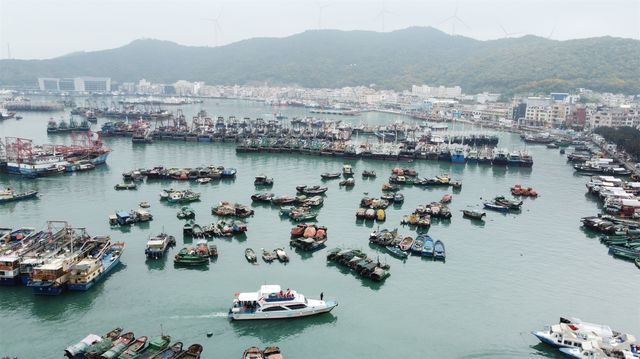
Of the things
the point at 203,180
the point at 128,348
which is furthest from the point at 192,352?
the point at 203,180

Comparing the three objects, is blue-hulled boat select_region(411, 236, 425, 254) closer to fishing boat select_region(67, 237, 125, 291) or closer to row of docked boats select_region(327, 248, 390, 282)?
row of docked boats select_region(327, 248, 390, 282)

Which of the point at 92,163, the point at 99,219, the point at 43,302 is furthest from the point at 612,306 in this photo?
the point at 92,163

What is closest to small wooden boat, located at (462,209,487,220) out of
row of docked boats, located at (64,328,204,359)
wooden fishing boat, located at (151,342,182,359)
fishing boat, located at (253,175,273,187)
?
fishing boat, located at (253,175,273,187)

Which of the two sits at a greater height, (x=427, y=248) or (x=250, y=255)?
(x=427, y=248)

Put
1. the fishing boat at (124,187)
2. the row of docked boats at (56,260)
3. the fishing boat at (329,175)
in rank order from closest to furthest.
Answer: the row of docked boats at (56,260) → the fishing boat at (124,187) → the fishing boat at (329,175)

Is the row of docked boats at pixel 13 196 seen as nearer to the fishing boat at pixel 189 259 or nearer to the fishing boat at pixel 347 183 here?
the fishing boat at pixel 189 259

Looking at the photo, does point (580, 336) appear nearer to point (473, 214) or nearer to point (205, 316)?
point (205, 316)

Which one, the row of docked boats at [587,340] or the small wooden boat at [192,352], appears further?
the row of docked boats at [587,340]

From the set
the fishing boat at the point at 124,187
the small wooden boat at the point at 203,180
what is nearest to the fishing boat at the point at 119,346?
the fishing boat at the point at 124,187
